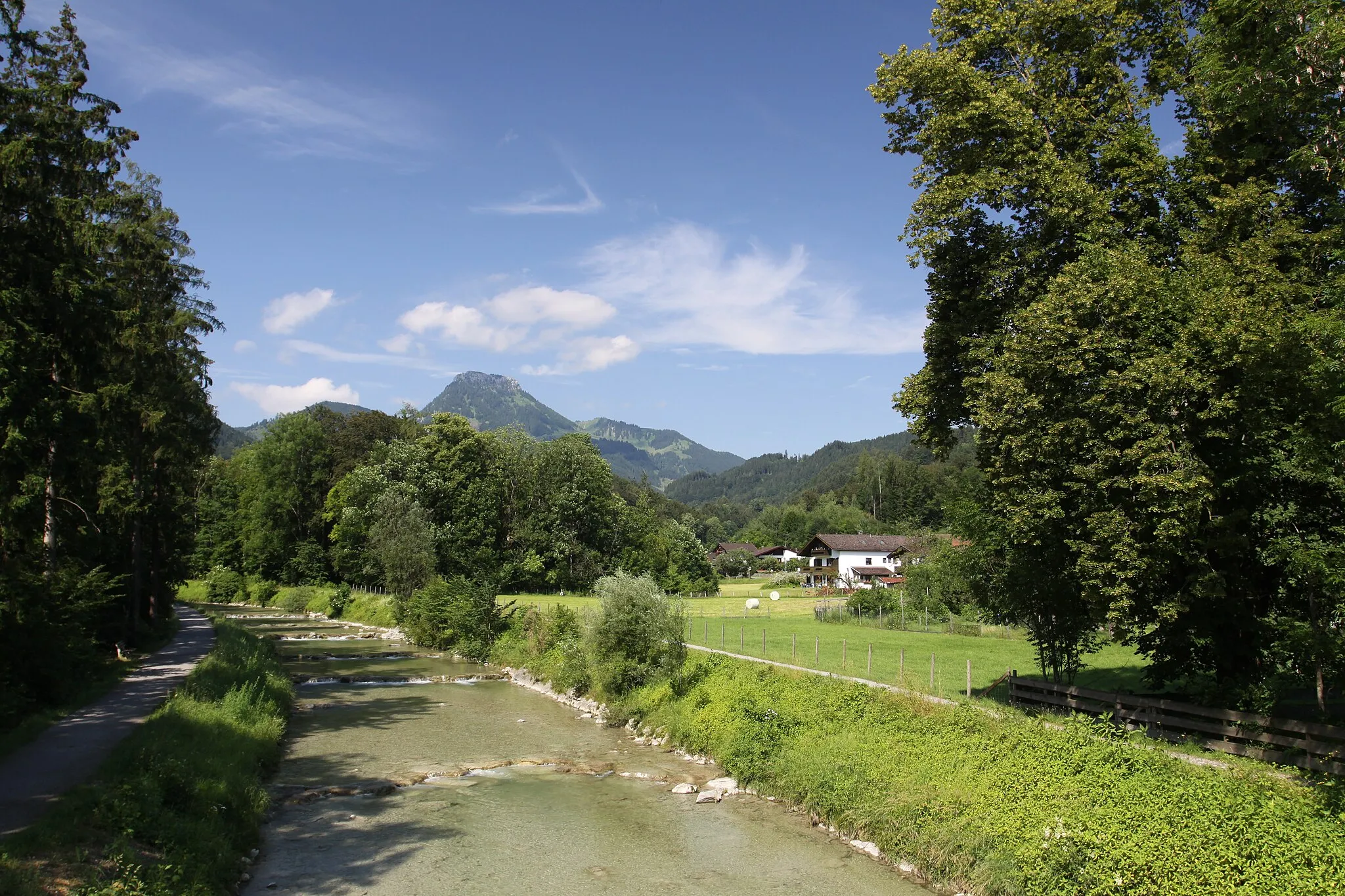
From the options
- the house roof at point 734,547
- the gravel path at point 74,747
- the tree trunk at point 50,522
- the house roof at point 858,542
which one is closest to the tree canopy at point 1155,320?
the gravel path at point 74,747

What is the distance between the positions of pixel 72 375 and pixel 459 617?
29.7 metres

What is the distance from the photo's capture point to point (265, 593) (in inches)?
3364

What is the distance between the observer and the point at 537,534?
79.5 m

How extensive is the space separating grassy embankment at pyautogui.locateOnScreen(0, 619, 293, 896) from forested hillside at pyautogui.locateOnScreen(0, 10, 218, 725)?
12.8 ft

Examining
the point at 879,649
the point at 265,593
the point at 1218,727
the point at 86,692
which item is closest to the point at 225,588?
the point at 265,593

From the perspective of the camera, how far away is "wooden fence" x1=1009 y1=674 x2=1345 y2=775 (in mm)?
13602

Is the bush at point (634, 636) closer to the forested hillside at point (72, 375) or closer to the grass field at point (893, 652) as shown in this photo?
the grass field at point (893, 652)

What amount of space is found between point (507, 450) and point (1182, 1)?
70.0 meters

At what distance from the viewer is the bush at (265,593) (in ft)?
279

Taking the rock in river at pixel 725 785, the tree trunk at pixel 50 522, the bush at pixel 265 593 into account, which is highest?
the tree trunk at pixel 50 522

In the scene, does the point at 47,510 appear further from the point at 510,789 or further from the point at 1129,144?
the point at 1129,144

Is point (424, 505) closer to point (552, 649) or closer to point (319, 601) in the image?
point (319, 601)

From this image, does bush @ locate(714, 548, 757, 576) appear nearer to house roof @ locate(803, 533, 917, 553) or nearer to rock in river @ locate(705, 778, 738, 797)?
house roof @ locate(803, 533, 917, 553)

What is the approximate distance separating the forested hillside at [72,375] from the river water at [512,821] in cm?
725
